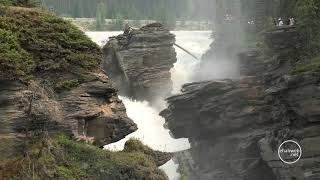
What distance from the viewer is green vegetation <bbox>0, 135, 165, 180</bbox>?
17828 mm

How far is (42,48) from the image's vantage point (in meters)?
20.0

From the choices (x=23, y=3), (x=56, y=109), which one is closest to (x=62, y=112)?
(x=56, y=109)

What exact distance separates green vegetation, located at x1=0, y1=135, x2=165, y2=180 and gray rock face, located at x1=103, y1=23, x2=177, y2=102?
27448mm

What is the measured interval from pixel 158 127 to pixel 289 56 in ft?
41.7

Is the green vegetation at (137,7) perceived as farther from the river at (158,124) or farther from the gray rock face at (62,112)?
the gray rock face at (62,112)

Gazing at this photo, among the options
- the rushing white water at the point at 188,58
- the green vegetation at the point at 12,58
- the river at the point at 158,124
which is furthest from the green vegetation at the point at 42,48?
the rushing white water at the point at 188,58

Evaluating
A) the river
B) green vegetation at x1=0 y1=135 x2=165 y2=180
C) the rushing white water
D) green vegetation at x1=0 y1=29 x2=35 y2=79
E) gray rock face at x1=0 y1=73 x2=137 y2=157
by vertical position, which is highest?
green vegetation at x1=0 y1=29 x2=35 y2=79

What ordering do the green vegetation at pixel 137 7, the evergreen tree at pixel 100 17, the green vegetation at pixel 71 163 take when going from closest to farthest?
the green vegetation at pixel 71 163 → the evergreen tree at pixel 100 17 → the green vegetation at pixel 137 7

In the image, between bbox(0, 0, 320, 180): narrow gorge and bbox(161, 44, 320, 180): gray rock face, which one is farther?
bbox(161, 44, 320, 180): gray rock face

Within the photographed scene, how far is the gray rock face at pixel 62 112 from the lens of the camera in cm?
1855

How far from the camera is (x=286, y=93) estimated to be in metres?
27.8

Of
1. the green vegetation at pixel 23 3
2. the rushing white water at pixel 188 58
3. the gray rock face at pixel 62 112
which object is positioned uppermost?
the green vegetation at pixel 23 3

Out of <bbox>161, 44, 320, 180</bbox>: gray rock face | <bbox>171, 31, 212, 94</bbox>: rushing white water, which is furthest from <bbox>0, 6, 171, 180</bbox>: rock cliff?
<bbox>171, 31, 212, 94</bbox>: rushing white water

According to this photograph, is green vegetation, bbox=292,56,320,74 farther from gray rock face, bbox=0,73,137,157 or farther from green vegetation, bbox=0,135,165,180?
green vegetation, bbox=0,135,165,180
